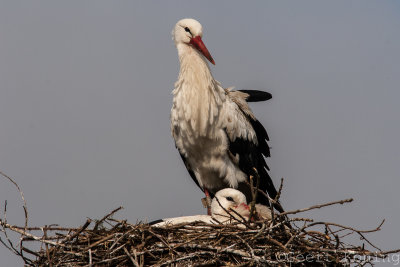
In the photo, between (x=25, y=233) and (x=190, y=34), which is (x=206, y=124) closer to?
(x=190, y=34)

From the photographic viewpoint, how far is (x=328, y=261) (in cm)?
561

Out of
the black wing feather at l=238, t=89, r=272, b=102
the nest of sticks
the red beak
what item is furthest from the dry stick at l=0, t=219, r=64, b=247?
the black wing feather at l=238, t=89, r=272, b=102

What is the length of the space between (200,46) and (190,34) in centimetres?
17

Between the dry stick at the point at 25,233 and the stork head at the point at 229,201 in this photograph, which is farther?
the stork head at the point at 229,201

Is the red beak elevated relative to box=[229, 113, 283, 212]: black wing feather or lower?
elevated

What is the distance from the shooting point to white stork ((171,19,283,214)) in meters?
6.99

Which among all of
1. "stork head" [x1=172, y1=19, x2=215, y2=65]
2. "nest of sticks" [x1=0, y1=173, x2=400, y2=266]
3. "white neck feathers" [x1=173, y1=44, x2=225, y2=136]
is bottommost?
"nest of sticks" [x1=0, y1=173, x2=400, y2=266]

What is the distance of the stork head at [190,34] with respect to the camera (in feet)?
23.3

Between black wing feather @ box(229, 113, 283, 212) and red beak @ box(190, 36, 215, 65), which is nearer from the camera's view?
red beak @ box(190, 36, 215, 65)

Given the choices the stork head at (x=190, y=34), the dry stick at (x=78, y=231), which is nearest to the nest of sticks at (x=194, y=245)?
the dry stick at (x=78, y=231)

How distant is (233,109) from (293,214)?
6.41ft

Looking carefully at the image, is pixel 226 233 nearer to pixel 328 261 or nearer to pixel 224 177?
pixel 328 261

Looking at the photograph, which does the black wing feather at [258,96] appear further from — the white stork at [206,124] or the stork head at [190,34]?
the stork head at [190,34]

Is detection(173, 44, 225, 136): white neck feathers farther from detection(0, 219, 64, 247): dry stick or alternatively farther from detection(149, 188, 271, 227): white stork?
detection(0, 219, 64, 247): dry stick
